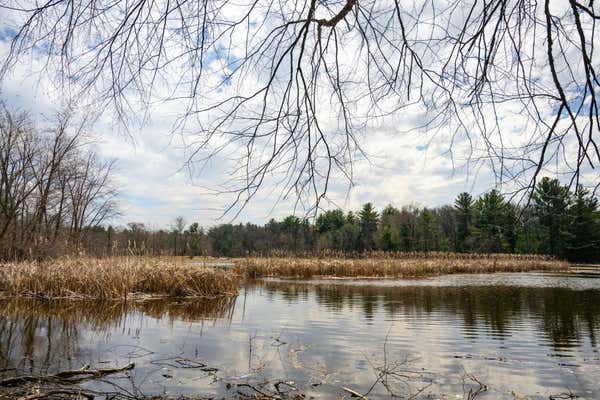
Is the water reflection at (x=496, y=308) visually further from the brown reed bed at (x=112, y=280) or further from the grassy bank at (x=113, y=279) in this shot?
the brown reed bed at (x=112, y=280)

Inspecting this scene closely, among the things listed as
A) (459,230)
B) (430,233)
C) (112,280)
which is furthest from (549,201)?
(430,233)

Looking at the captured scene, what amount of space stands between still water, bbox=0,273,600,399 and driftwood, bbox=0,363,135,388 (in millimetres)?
106

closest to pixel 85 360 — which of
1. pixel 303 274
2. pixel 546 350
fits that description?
pixel 546 350

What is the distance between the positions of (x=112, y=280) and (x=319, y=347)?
288 inches

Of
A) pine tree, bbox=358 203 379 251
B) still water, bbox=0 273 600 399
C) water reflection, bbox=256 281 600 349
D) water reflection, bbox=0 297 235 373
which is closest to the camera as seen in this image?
still water, bbox=0 273 600 399

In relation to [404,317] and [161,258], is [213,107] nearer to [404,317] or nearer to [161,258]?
[404,317]

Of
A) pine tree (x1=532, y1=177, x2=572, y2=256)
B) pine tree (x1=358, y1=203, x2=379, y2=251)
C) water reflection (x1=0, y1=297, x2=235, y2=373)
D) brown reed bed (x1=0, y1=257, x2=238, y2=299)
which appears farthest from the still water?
pine tree (x1=358, y1=203, x2=379, y2=251)

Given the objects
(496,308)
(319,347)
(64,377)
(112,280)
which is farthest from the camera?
(112,280)

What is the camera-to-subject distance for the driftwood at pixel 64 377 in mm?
3119

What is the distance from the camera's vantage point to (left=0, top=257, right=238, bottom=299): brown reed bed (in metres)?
10.6

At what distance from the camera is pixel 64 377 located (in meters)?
3.39

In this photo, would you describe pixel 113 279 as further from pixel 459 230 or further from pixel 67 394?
pixel 459 230

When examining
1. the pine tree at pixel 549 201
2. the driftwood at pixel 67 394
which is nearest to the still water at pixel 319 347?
the driftwood at pixel 67 394

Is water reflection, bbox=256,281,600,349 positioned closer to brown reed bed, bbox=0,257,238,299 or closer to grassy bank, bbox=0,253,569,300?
grassy bank, bbox=0,253,569,300
